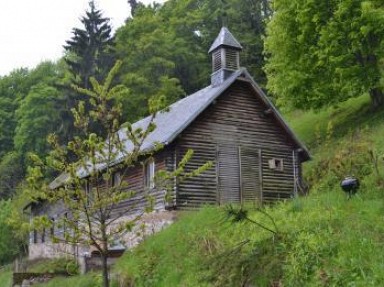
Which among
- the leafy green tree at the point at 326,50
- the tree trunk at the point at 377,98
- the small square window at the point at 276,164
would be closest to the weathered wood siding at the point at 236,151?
the small square window at the point at 276,164

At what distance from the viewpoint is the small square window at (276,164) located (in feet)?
85.6

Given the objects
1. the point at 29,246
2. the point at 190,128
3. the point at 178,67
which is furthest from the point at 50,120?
the point at 190,128

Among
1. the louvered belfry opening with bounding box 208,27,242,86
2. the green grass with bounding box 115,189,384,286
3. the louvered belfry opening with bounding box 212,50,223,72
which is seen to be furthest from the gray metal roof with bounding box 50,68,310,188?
the green grass with bounding box 115,189,384,286

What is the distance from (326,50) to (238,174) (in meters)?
9.24

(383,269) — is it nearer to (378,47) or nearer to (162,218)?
(162,218)

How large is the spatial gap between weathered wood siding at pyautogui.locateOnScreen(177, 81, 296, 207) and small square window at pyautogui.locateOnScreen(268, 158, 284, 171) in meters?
0.13

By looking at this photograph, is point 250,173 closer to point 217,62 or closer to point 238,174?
point 238,174

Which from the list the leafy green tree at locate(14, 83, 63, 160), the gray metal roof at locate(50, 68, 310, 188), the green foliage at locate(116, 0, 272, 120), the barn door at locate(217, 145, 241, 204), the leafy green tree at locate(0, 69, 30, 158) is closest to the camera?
the gray metal roof at locate(50, 68, 310, 188)

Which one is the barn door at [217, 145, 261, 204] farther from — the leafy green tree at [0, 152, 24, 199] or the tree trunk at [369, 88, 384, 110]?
the leafy green tree at [0, 152, 24, 199]

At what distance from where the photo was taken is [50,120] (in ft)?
181

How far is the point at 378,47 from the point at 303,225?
64.9 ft

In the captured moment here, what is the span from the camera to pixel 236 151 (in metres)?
25.3

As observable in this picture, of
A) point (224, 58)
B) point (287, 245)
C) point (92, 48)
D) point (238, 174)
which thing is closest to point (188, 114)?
point (238, 174)

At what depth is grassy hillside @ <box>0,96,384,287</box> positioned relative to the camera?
1037cm
